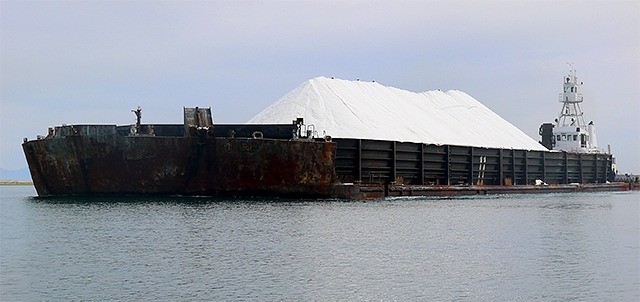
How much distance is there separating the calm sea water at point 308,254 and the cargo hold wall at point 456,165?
715 centimetres

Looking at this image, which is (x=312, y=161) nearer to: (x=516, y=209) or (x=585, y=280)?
(x=516, y=209)

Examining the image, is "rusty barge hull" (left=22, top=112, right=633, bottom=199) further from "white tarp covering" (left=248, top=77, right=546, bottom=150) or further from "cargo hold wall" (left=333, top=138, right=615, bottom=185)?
"white tarp covering" (left=248, top=77, right=546, bottom=150)

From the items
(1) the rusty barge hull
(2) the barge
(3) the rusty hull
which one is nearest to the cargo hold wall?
(2) the barge

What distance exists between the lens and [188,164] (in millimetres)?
38688

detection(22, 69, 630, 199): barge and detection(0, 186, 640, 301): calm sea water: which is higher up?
detection(22, 69, 630, 199): barge

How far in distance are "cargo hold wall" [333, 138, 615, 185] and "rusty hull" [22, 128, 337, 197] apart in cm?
512

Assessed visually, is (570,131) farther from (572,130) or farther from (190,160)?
(190,160)

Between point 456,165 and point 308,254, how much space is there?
31.5 metres

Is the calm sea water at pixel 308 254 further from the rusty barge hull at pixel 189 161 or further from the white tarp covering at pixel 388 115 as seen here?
the white tarp covering at pixel 388 115

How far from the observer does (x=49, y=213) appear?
34.3m

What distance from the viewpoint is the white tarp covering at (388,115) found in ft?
170

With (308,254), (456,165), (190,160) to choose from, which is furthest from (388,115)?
(308,254)

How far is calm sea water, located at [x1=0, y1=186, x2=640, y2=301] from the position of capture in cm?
1800

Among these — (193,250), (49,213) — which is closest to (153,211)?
(49,213)
